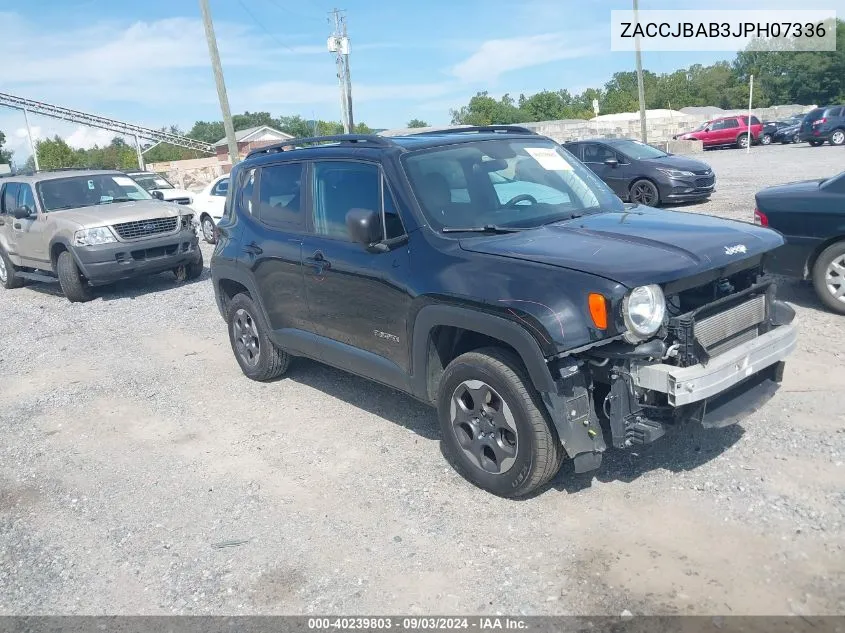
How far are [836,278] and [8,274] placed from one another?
1254 centimetres

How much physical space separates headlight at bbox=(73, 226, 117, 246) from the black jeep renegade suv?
5848mm

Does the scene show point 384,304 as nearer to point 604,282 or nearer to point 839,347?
point 604,282

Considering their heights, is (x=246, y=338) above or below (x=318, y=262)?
below

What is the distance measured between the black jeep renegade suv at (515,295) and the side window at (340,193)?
0.5 inches

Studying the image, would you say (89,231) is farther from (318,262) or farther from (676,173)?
(676,173)

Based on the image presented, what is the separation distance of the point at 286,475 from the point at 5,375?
456cm

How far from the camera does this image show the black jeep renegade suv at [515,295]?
11.6 ft


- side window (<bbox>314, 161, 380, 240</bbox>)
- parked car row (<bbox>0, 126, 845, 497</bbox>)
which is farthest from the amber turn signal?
side window (<bbox>314, 161, 380, 240</bbox>)

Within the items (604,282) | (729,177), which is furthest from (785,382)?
(729,177)

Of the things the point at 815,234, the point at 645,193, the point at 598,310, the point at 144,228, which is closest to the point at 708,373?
the point at 598,310

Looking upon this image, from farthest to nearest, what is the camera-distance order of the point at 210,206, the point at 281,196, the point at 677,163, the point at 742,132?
the point at 742,132 < the point at 210,206 < the point at 677,163 < the point at 281,196

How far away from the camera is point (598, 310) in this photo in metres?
3.41

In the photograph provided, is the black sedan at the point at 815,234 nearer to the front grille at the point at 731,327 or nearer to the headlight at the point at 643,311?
the front grille at the point at 731,327

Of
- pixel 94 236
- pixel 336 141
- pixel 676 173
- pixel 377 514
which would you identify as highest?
pixel 336 141
